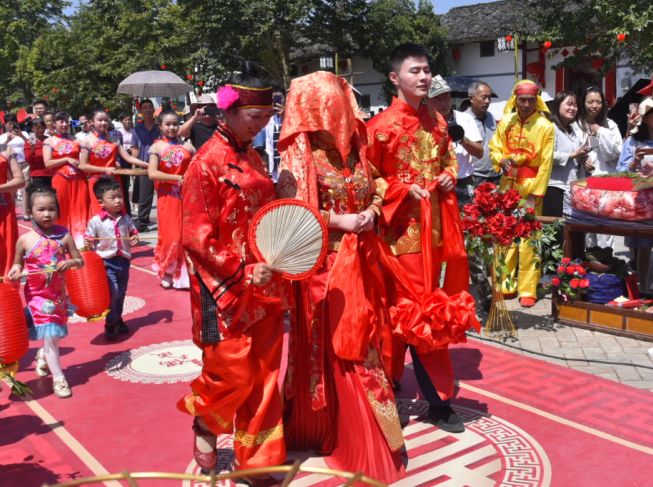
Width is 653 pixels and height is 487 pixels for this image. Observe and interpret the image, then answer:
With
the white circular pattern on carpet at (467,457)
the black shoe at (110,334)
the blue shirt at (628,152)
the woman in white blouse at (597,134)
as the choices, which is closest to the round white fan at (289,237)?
the white circular pattern on carpet at (467,457)

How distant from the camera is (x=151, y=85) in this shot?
13203mm

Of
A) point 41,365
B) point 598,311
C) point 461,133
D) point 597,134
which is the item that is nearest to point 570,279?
point 598,311

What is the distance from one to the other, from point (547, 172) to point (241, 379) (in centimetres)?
425

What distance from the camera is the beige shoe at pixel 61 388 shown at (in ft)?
15.0

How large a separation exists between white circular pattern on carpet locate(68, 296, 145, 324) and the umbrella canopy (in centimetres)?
629

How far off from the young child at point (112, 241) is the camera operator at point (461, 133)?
2.63 meters

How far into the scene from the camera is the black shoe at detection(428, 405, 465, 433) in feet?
12.9

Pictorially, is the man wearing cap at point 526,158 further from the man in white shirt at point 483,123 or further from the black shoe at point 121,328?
the black shoe at point 121,328

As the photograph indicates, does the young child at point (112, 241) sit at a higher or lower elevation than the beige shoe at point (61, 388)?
higher

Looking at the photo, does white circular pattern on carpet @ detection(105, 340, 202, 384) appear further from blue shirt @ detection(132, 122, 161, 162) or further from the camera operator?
blue shirt @ detection(132, 122, 161, 162)

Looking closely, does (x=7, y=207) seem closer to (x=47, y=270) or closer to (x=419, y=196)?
(x=47, y=270)

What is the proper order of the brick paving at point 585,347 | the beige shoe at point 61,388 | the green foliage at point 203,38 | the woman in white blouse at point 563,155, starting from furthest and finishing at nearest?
the green foliage at point 203,38, the woman in white blouse at point 563,155, the brick paving at point 585,347, the beige shoe at point 61,388

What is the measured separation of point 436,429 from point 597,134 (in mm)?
4716

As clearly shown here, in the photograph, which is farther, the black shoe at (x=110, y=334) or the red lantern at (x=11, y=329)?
the black shoe at (x=110, y=334)
